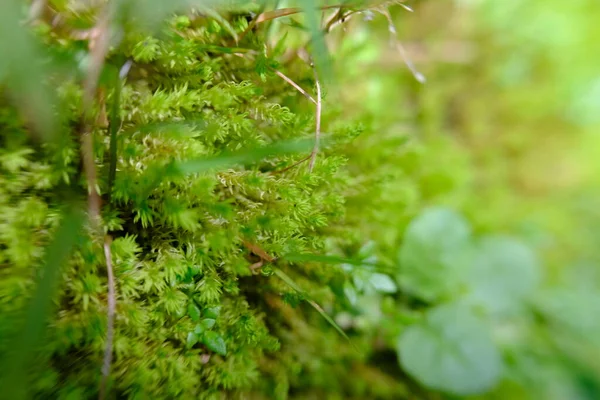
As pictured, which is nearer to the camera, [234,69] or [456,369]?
[234,69]

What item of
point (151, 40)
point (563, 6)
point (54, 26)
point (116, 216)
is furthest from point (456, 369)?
point (563, 6)

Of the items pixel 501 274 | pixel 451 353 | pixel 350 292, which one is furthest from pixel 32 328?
pixel 501 274

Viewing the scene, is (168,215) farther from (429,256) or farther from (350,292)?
(429,256)

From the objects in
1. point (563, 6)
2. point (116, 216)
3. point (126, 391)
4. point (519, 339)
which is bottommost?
point (519, 339)

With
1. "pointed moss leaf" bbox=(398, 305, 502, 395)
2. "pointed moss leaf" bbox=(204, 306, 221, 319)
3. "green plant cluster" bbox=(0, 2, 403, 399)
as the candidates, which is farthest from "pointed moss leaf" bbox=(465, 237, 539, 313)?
"pointed moss leaf" bbox=(204, 306, 221, 319)

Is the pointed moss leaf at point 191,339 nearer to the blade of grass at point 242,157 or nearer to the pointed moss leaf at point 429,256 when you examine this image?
the blade of grass at point 242,157

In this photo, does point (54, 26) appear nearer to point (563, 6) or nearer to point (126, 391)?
point (126, 391)

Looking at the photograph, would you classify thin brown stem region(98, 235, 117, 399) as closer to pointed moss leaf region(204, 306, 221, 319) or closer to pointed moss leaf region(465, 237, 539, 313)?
pointed moss leaf region(204, 306, 221, 319)
